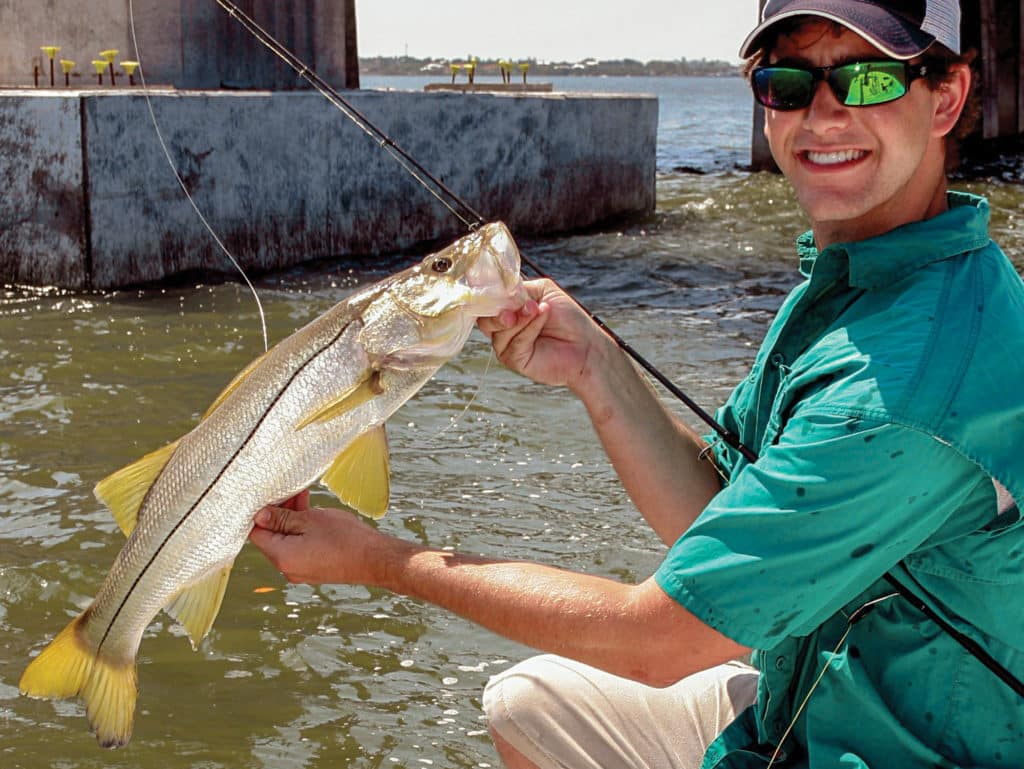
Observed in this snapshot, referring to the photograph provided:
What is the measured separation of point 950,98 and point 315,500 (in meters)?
3.87

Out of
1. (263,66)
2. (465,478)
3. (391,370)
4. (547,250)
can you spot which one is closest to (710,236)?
(547,250)

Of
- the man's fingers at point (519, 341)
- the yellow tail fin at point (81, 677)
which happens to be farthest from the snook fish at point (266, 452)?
the man's fingers at point (519, 341)

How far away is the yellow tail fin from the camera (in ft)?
8.89

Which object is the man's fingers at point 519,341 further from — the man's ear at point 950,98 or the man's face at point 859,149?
the man's ear at point 950,98

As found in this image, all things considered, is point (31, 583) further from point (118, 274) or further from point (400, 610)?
point (118, 274)

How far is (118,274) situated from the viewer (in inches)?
391

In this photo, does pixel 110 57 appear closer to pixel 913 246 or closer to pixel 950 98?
pixel 950 98

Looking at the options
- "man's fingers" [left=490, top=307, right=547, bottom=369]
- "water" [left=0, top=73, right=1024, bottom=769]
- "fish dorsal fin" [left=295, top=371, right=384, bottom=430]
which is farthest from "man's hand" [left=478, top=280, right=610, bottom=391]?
"water" [left=0, top=73, right=1024, bottom=769]

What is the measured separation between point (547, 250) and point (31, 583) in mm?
8864

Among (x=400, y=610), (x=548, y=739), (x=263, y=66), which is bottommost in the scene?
(x=400, y=610)

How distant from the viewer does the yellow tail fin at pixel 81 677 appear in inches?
107

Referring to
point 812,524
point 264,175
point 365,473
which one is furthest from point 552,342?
point 264,175

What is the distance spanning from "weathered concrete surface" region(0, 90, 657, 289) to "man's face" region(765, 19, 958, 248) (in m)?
8.13

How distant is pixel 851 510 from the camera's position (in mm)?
1881
